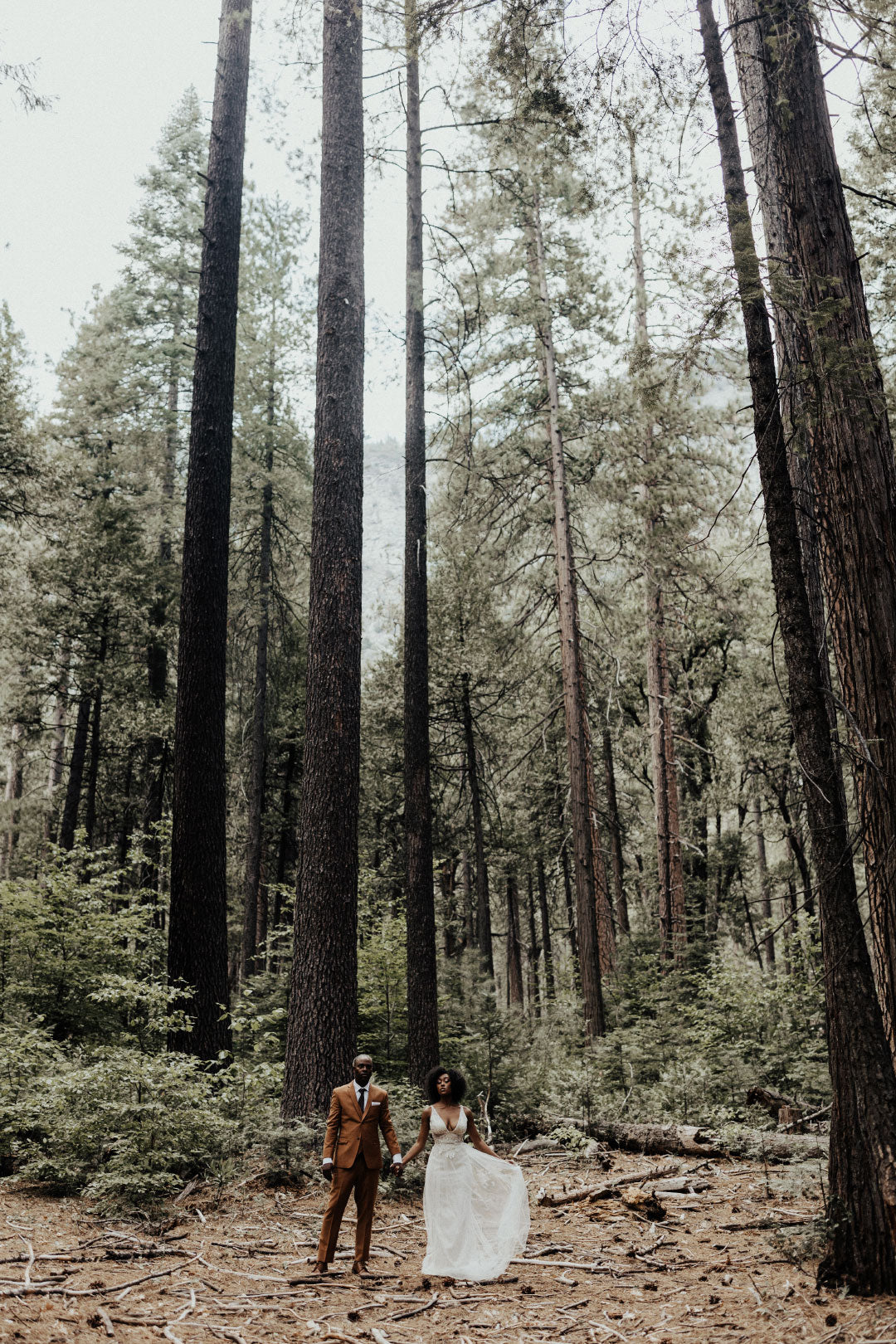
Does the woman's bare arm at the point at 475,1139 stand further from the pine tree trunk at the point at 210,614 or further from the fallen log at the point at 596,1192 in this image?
the pine tree trunk at the point at 210,614

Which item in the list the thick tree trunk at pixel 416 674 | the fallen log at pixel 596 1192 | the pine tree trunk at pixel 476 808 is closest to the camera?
the fallen log at pixel 596 1192

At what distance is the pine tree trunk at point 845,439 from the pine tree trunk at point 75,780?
16.8 m

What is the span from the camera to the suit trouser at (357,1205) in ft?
18.4

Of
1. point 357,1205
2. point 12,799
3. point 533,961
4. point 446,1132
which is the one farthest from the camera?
point 533,961

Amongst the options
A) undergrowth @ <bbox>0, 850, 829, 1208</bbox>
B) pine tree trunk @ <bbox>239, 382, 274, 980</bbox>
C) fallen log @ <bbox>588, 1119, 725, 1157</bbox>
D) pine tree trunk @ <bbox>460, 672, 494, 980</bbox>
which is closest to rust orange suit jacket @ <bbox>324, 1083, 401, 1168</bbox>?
undergrowth @ <bbox>0, 850, 829, 1208</bbox>

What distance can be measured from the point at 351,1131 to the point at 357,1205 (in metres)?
0.46

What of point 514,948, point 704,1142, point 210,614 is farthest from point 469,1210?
point 514,948

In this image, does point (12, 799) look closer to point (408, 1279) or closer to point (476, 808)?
point (476, 808)

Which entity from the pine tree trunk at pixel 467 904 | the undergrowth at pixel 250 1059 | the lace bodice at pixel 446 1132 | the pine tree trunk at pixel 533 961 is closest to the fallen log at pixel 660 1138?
the undergrowth at pixel 250 1059

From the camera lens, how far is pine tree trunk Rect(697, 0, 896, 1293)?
15.0ft

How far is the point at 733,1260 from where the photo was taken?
5.57 m

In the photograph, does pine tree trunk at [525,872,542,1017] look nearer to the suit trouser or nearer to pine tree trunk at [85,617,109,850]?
pine tree trunk at [85,617,109,850]

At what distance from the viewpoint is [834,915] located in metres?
4.94

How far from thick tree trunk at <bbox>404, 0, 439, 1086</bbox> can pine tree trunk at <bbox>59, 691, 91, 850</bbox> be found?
10.4 metres
